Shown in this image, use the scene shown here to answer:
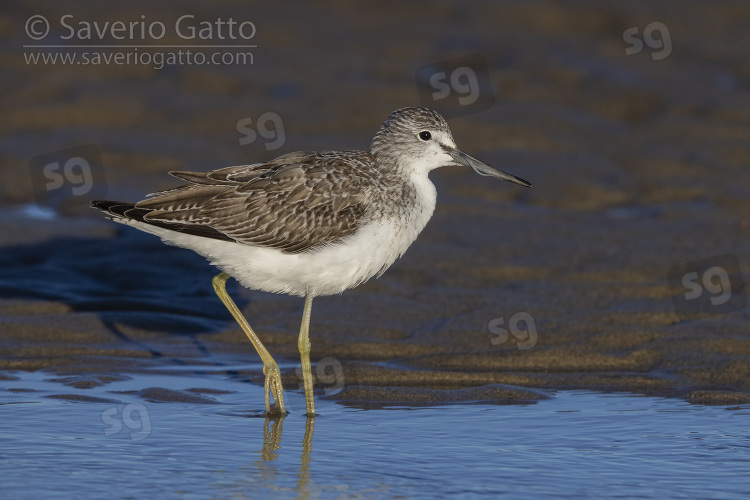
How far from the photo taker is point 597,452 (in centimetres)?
814

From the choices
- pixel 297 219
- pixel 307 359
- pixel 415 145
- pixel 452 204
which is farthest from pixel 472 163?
pixel 452 204

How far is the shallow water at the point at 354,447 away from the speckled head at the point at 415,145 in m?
2.05

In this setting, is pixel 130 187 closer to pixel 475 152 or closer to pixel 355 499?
pixel 475 152

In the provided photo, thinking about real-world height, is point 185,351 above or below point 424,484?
above

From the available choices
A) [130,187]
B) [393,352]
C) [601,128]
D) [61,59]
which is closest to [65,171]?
[130,187]

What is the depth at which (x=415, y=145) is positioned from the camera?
31.4 feet

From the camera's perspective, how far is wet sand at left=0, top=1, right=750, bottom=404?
1042 cm

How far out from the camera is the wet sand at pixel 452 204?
10422 millimetres

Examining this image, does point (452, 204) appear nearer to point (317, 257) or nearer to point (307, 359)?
point (307, 359)

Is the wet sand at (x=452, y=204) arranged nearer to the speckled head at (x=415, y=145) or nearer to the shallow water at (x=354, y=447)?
the shallow water at (x=354, y=447)

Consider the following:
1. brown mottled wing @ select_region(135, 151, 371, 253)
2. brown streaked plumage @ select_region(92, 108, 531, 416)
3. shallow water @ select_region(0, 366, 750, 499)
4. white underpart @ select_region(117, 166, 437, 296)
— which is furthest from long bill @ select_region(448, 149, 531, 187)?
shallow water @ select_region(0, 366, 750, 499)

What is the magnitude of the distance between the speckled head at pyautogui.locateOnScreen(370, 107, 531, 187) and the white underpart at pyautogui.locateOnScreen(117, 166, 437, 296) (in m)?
0.47

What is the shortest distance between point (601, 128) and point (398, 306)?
5.90 meters

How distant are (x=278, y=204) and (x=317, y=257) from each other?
61 cm
